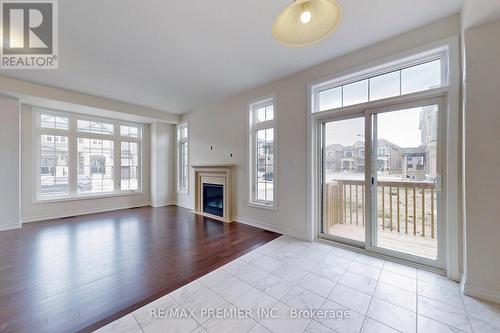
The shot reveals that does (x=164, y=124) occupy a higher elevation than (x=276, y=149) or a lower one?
higher

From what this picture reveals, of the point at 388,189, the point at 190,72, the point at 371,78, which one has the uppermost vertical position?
the point at 190,72

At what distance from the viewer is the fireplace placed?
4781mm

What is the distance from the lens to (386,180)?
2.72 meters

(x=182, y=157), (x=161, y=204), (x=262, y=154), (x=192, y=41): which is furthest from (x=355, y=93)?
(x=161, y=204)

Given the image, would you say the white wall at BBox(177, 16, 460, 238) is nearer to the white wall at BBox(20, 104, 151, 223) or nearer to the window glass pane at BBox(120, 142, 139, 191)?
the window glass pane at BBox(120, 142, 139, 191)

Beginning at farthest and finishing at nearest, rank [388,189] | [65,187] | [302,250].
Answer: [65,187] → [302,250] → [388,189]

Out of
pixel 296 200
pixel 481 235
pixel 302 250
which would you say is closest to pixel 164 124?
pixel 296 200

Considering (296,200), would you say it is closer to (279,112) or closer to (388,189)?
(388,189)

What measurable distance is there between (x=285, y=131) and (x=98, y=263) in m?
3.38

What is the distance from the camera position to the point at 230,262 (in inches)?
102

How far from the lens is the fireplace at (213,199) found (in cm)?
478

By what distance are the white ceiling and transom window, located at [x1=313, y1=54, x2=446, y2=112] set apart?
1.43ft

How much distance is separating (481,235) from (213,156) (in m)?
4.60

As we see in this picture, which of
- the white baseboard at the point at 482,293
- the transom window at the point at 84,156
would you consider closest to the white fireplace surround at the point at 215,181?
the transom window at the point at 84,156
